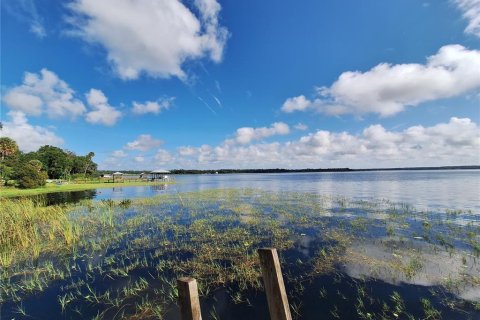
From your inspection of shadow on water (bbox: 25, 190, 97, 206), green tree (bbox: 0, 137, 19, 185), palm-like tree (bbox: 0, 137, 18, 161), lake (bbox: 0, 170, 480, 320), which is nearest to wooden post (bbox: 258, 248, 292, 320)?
lake (bbox: 0, 170, 480, 320)

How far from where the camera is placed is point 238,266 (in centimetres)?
1018

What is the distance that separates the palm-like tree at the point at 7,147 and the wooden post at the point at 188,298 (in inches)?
3398

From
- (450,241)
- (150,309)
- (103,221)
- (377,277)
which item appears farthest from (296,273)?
(103,221)

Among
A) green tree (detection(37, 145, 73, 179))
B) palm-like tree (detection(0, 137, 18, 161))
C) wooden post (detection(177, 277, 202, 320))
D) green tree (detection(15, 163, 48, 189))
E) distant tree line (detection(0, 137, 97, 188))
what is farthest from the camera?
green tree (detection(37, 145, 73, 179))

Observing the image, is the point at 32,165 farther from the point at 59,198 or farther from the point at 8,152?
the point at 8,152

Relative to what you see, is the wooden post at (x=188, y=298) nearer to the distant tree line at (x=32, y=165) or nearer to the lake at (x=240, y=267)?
the lake at (x=240, y=267)

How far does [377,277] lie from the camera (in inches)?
358

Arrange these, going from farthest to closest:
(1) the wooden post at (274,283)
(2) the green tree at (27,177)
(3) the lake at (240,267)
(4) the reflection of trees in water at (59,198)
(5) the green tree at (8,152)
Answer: (5) the green tree at (8,152) → (2) the green tree at (27,177) → (4) the reflection of trees in water at (59,198) → (3) the lake at (240,267) → (1) the wooden post at (274,283)

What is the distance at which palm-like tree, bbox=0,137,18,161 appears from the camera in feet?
218

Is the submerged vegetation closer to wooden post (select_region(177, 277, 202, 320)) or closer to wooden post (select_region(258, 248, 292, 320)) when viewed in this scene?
wooden post (select_region(258, 248, 292, 320))

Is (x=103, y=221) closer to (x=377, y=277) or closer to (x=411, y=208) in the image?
(x=377, y=277)

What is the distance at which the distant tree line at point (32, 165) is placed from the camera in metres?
44.0

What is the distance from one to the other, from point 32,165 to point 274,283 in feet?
195

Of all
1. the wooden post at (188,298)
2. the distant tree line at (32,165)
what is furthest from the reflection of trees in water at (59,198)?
the wooden post at (188,298)
